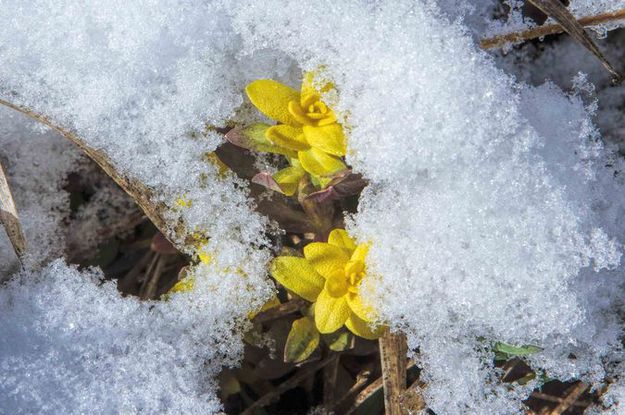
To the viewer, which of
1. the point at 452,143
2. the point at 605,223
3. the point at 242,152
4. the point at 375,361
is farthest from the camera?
the point at 375,361

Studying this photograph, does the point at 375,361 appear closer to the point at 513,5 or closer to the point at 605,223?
the point at 605,223

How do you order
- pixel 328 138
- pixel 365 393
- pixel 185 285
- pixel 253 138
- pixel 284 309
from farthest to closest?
1. pixel 365 393
2. pixel 284 309
3. pixel 185 285
4. pixel 253 138
5. pixel 328 138

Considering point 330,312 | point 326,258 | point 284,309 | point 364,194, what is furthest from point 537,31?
point 284,309

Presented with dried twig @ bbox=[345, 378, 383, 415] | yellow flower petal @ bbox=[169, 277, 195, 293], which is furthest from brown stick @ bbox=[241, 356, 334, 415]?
yellow flower petal @ bbox=[169, 277, 195, 293]

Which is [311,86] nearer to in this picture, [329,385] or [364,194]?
[364,194]

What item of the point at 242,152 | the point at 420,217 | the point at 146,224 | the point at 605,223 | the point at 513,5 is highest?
the point at 513,5

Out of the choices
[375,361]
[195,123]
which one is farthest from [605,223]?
[195,123]
